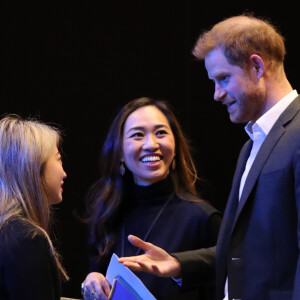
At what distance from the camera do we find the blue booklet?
1.86 meters

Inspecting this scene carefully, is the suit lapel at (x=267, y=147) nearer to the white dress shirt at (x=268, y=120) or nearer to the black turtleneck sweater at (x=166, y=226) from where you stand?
the white dress shirt at (x=268, y=120)

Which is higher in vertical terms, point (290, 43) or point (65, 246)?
point (290, 43)

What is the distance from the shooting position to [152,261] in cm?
199

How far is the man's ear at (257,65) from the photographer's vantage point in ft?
6.20

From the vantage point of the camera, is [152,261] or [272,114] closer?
[272,114]

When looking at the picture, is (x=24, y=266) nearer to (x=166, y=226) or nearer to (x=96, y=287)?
(x=96, y=287)

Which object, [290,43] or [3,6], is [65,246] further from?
[290,43]

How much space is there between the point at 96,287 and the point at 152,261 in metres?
0.42

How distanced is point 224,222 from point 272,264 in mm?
285

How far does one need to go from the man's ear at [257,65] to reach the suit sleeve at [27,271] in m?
0.89

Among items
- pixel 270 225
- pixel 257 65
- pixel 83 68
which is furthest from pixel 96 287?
pixel 83 68

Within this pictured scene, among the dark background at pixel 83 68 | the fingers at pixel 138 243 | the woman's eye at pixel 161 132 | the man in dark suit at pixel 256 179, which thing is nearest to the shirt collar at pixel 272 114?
the man in dark suit at pixel 256 179

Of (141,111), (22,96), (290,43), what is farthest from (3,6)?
(290,43)

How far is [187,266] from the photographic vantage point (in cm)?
210
